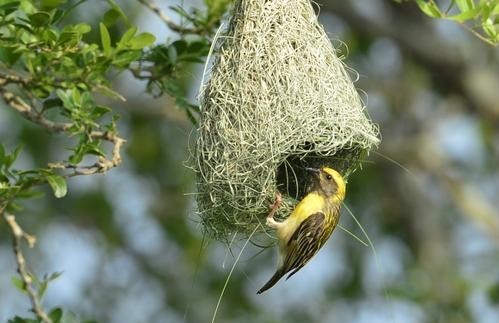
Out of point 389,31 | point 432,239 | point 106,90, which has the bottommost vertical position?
point 432,239

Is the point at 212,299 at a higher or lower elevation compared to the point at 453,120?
lower

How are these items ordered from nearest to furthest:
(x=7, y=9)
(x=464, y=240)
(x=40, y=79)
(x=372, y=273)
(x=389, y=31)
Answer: (x=7, y=9) → (x=40, y=79) → (x=389, y=31) → (x=372, y=273) → (x=464, y=240)

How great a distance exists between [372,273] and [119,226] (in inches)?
100

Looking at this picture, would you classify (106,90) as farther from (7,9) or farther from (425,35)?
(425,35)

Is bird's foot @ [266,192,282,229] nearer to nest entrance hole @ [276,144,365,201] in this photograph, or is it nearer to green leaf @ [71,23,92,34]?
nest entrance hole @ [276,144,365,201]

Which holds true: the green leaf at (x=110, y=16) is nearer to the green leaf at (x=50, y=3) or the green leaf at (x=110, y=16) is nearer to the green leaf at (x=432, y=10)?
the green leaf at (x=50, y=3)

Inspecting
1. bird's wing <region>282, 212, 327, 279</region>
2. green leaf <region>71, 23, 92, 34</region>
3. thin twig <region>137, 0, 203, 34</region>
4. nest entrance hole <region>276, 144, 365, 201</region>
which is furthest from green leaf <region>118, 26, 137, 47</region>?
bird's wing <region>282, 212, 327, 279</region>

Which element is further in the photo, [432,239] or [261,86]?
[432,239]

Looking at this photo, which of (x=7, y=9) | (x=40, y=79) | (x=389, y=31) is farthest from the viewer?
(x=389, y=31)

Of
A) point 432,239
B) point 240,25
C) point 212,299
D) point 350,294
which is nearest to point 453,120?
point 432,239

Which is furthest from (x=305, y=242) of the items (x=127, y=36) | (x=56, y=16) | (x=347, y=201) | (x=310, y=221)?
(x=347, y=201)

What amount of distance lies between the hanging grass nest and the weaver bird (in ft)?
0.21

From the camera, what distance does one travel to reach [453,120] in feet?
33.4

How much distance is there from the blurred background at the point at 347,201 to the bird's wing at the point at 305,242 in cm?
504
